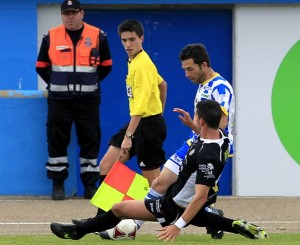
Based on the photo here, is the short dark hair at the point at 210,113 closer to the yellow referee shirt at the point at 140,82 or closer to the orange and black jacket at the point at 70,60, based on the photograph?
the yellow referee shirt at the point at 140,82

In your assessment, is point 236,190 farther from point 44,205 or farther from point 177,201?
point 177,201

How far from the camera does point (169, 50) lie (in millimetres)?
15766

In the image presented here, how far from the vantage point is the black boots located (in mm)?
14719

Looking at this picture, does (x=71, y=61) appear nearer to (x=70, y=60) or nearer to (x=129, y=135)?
(x=70, y=60)

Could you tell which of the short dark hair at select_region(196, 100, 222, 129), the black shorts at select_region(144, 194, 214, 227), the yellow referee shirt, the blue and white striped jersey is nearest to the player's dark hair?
the blue and white striped jersey

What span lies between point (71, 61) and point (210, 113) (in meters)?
4.68

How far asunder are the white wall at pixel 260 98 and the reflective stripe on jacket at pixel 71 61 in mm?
2119

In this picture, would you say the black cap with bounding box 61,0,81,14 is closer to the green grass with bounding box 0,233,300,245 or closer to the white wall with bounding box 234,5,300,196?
the white wall with bounding box 234,5,300,196

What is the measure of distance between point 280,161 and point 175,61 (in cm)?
185

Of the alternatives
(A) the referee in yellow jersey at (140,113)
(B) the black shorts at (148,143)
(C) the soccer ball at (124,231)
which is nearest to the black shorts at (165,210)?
(C) the soccer ball at (124,231)

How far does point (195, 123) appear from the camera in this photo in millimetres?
10680

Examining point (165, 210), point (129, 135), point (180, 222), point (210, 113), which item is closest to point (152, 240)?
point (165, 210)

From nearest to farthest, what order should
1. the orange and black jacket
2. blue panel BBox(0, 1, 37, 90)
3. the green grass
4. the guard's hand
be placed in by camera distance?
the guard's hand < the green grass < the orange and black jacket < blue panel BBox(0, 1, 37, 90)

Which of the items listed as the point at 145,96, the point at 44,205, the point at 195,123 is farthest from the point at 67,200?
the point at 195,123
